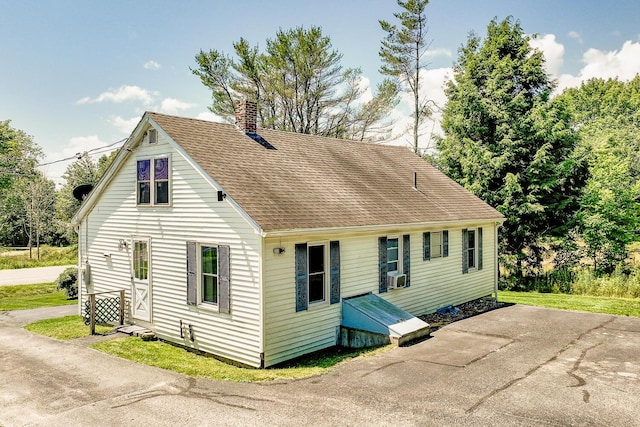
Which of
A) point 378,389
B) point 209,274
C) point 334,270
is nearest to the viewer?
point 378,389

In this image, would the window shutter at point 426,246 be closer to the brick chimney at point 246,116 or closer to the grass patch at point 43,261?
the brick chimney at point 246,116

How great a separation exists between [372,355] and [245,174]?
17.5 ft

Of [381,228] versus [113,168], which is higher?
[113,168]

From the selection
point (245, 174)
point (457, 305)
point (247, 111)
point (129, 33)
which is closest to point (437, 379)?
point (245, 174)

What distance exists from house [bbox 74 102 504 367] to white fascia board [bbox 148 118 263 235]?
1.9 inches

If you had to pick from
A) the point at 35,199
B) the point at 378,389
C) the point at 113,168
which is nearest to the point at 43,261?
the point at 35,199

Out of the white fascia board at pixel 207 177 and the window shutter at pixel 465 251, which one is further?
the window shutter at pixel 465 251

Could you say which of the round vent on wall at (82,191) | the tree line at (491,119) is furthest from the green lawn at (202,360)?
the tree line at (491,119)

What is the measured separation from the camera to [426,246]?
1495 cm

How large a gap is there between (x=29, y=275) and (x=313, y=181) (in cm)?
2380

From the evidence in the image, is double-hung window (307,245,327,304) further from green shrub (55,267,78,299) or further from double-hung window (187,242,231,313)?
green shrub (55,267,78,299)

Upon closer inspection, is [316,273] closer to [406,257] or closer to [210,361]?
[210,361]

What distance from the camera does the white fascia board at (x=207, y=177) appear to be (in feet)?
32.0

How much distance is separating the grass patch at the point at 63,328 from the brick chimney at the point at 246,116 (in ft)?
23.6
